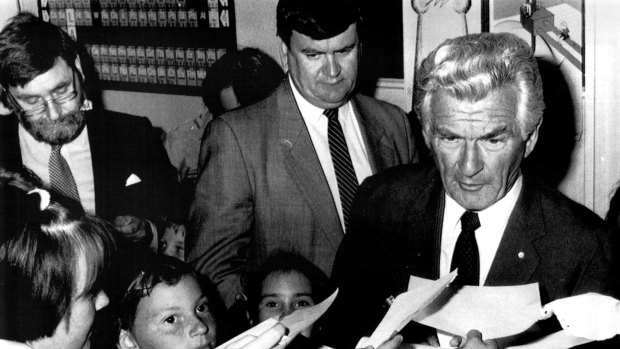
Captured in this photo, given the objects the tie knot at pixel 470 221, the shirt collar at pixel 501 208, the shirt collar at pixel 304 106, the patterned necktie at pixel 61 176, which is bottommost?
the tie knot at pixel 470 221

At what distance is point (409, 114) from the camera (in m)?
1.18

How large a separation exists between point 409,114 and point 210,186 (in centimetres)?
40

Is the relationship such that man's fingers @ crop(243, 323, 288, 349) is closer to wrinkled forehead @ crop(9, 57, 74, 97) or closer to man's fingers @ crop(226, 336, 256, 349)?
man's fingers @ crop(226, 336, 256, 349)

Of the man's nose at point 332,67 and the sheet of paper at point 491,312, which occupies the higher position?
the man's nose at point 332,67

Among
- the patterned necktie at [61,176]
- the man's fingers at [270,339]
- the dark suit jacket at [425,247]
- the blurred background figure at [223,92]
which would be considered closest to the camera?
the man's fingers at [270,339]

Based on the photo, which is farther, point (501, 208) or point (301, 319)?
point (501, 208)

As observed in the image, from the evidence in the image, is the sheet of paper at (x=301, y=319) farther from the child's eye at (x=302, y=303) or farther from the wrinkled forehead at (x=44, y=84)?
the wrinkled forehead at (x=44, y=84)

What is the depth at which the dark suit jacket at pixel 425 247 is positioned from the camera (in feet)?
2.87

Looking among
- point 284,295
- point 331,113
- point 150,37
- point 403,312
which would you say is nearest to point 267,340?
point 403,312

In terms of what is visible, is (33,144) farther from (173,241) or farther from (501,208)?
(501,208)

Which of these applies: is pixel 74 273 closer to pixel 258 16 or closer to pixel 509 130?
pixel 258 16

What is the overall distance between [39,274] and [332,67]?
593mm

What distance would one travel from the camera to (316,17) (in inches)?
40.6

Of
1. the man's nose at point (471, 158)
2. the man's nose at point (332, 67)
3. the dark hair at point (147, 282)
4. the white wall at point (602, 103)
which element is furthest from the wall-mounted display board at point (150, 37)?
the white wall at point (602, 103)
